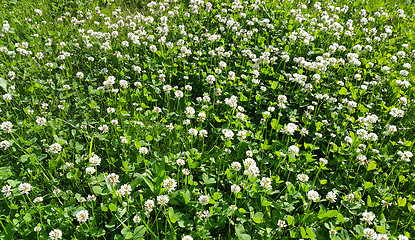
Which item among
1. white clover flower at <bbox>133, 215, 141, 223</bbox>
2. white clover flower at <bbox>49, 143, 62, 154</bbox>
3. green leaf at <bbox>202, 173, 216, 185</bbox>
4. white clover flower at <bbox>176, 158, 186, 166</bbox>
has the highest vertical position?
white clover flower at <bbox>176, 158, 186, 166</bbox>

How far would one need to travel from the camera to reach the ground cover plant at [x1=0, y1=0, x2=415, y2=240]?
2427mm

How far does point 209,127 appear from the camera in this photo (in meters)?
3.47

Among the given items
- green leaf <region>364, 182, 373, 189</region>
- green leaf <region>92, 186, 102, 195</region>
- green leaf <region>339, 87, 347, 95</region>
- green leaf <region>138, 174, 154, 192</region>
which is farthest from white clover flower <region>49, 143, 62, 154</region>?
green leaf <region>339, 87, 347, 95</region>

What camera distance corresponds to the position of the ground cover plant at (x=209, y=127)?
2.43 meters

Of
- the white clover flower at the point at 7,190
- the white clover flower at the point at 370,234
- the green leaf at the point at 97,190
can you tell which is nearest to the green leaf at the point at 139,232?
the green leaf at the point at 97,190

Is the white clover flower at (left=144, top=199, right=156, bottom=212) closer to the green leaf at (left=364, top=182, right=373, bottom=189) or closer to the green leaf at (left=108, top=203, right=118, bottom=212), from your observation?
the green leaf at (left=108, top=203, right=118, bottom=212)

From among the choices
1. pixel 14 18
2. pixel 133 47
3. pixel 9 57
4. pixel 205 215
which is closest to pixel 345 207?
pixel 205 215

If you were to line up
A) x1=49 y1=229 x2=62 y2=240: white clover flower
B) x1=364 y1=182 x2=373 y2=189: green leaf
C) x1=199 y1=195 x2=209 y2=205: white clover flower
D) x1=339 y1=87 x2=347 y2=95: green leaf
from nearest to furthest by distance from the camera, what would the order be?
x1=49 y1=229 x2=62 y2=240: white clover flower < x1=199 y1=195 x2=209 y2=205: white clover flower < x1=364 y1=182 x2=373 y2=189: green leaf < x1=339 y1=87 x2=347 y2=95: green leaf

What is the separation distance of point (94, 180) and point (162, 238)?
31.2 inches

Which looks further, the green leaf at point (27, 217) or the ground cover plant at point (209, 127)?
the ground cover plant at point (209, 127)

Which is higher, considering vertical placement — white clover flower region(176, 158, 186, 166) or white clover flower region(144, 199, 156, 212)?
white clover flower region(176, 158, 186, 166)

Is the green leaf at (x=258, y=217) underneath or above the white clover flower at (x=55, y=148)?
underneath

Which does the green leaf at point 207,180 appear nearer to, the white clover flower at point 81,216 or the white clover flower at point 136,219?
the white clover flower at point 136,219

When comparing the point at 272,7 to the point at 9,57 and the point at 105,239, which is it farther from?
the point at 105,239
